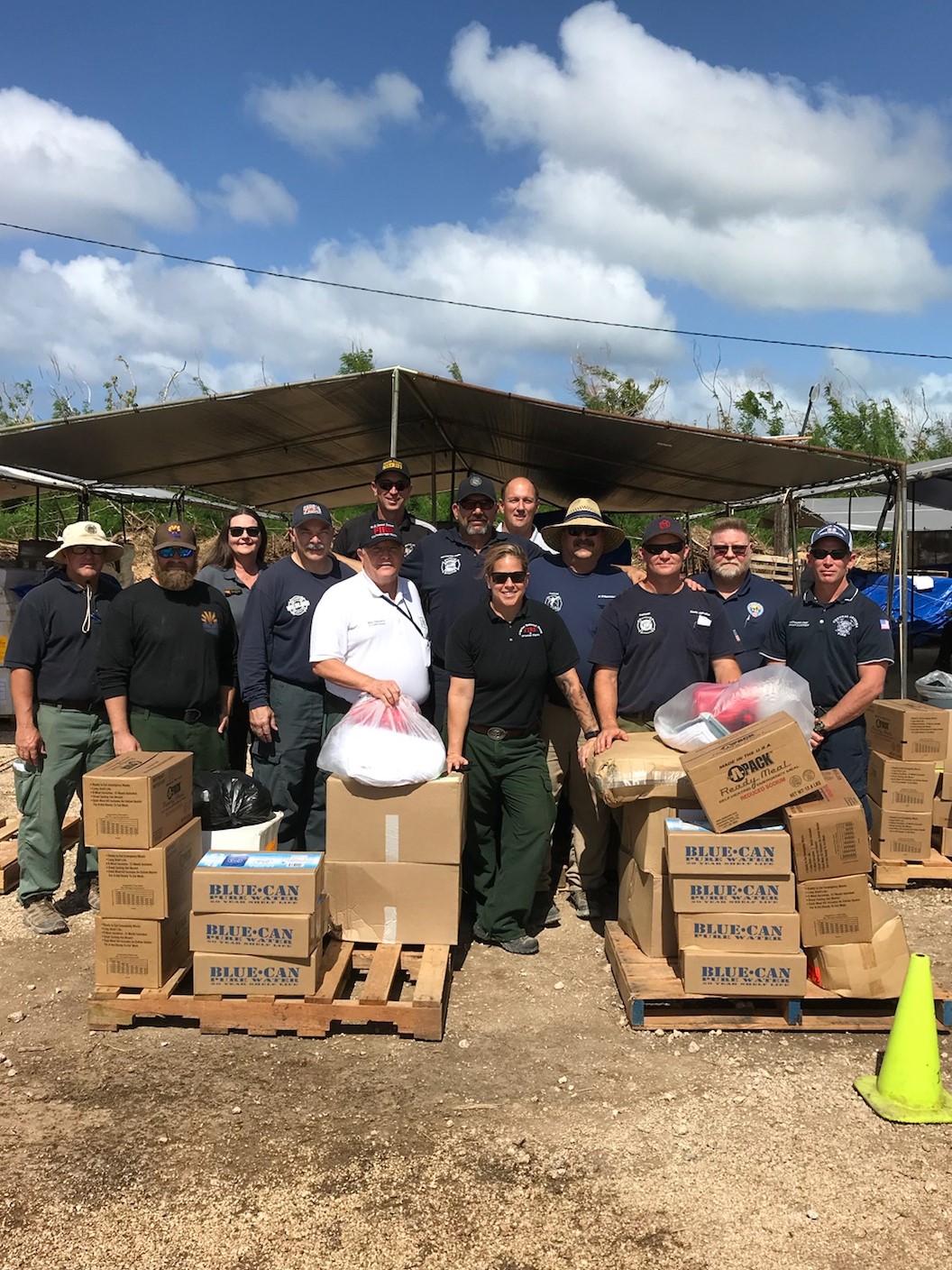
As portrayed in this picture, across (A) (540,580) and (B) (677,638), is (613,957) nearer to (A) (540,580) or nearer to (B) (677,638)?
(B) (677,638)

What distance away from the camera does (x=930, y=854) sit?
16.0 feet

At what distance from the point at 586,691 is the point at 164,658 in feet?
6.39

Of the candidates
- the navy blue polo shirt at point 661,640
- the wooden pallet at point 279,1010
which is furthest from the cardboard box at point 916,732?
the wooden pallet at point 279,1010

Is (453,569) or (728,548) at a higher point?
(728,548)

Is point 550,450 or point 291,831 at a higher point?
point 550,450

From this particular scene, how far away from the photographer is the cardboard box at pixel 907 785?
4801mm

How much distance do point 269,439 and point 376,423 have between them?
1028 millimetres

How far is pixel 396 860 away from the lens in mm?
3486

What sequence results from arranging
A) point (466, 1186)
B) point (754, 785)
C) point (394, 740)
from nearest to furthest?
point (466, 1186) < point (754, 785) < point (394, 740)

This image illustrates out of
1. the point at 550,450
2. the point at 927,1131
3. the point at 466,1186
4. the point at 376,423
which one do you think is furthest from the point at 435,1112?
the point at 550,450

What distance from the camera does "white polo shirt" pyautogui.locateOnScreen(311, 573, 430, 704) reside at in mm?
3674

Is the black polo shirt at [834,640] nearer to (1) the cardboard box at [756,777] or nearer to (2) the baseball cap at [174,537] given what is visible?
(1) the cardboard box at [756,777]

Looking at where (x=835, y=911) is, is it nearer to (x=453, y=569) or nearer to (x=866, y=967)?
(x=866, y=967)

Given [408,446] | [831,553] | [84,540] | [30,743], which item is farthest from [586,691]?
[408,446]
